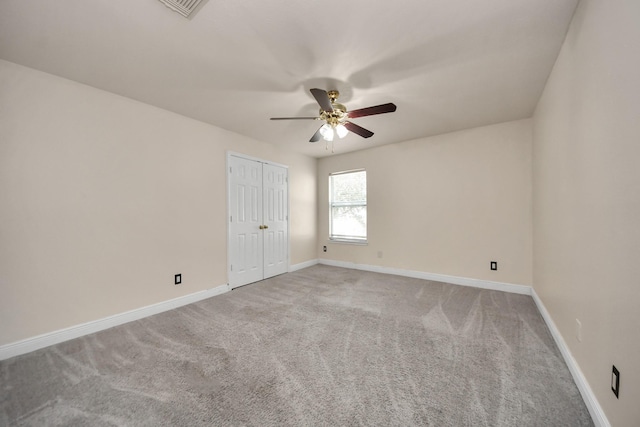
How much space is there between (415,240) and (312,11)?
3.74m

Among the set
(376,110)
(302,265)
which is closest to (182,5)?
(376,110)

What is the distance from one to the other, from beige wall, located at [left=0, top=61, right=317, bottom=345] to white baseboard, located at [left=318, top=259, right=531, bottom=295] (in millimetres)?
2797

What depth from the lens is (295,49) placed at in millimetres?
1908

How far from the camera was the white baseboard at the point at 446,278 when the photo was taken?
341cm

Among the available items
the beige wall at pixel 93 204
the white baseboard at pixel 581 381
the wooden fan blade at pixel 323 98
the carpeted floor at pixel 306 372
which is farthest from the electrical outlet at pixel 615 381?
the beige wall at pixel 93 204

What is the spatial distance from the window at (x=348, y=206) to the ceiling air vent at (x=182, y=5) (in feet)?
12.7

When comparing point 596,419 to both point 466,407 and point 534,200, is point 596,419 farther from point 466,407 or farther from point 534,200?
point 534,200

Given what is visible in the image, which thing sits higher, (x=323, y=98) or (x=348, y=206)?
(x=323, y=98)

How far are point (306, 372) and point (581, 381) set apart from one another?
180cm

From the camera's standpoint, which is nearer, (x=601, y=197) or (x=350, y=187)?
(x=601, y=197)

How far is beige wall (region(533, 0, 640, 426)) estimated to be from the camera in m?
1.03

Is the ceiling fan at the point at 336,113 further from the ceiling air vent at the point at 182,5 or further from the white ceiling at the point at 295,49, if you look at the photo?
the ceiling air vent at the point at 182,5

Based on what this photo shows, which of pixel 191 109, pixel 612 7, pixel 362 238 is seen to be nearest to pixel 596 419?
pixel 612 7

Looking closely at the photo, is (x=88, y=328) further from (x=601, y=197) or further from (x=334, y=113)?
(x=601, y=197)
